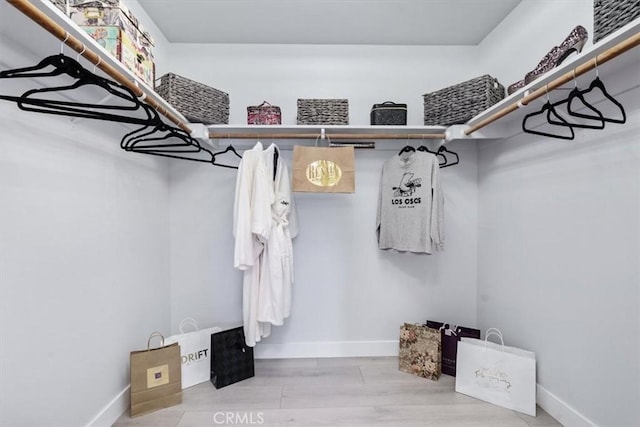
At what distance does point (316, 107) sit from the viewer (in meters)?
1.93

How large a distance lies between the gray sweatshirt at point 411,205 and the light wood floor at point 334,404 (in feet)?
2.71

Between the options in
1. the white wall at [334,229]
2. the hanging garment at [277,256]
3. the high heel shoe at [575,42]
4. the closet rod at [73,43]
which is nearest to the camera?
the closet rod at [73,43]

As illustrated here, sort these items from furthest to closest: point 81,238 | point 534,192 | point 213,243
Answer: point 213,243, point 534,192, point 81,238

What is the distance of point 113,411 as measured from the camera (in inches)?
58.8

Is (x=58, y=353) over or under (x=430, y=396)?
over

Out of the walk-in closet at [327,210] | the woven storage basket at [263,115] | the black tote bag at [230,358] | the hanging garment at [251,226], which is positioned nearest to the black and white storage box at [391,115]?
the walk-in closet at [327,210]

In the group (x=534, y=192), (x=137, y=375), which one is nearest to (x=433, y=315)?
(x=534, y=192)

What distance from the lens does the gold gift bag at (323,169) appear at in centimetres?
183

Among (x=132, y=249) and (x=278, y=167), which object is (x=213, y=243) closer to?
(x=132, y=249)

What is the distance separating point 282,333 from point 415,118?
1878mm

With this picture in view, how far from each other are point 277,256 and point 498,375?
1386 mm

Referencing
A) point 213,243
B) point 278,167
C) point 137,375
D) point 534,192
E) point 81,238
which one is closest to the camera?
point 81,238

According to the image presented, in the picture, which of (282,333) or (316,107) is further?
(282,333)

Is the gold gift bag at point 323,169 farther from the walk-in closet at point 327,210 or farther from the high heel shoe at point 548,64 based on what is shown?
the high heel shoe at point 548,64
